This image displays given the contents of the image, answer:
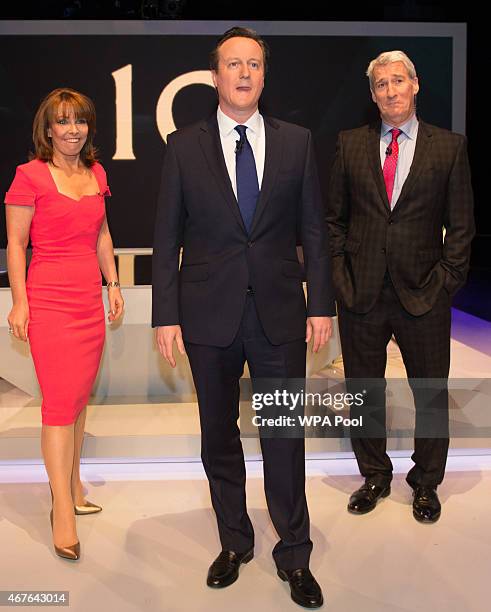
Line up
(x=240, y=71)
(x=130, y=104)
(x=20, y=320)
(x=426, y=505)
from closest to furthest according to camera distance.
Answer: (x=240, y=71), (x=20, y=320), (x=426, y=505), (x=130, y=104)

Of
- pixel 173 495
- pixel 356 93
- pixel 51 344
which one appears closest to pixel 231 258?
pixel 51 344

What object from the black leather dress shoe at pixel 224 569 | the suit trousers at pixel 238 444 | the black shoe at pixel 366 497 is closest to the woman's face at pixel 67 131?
the suit trousers at pixel 238 444

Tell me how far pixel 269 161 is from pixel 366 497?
1.53m

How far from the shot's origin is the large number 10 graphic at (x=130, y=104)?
6282mm

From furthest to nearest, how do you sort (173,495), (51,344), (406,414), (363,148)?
(406,414), (173,495), (363,148), (51,344)

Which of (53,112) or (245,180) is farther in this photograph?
(53,112)

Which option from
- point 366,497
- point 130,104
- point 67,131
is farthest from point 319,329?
point 130,104

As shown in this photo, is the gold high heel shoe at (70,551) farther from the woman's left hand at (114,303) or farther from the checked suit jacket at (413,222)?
the checked suit jacket at (413,222)

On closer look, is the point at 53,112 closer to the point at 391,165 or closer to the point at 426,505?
the point at 391,165

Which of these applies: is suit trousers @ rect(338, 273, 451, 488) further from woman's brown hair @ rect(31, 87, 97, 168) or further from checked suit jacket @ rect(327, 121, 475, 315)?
woman's brown hair @ rect(31, 87, 97, 168)

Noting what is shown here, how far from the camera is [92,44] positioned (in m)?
6.20

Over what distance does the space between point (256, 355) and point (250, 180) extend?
55cm

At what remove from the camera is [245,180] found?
2.43 meters
